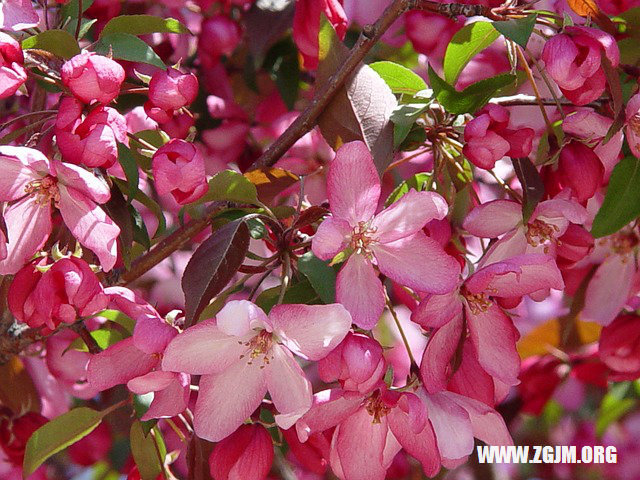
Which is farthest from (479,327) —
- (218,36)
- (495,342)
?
(218,36)

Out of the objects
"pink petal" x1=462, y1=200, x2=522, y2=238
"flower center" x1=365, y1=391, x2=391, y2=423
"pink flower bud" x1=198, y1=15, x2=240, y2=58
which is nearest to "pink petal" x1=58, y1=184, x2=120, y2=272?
"flower center" x1=365, y1=391, x2=391, y2=423

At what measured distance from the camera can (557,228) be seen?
4.06ft

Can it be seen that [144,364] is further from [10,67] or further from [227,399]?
[10,67]

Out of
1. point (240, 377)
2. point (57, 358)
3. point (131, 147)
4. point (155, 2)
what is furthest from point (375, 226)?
point (155, 2)

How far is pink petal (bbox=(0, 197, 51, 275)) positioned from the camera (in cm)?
111

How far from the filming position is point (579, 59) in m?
1.14

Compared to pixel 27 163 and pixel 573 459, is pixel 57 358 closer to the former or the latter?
pixel 27 163

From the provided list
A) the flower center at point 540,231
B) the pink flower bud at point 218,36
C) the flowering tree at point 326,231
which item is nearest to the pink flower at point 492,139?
the flowering tree at point 326,231

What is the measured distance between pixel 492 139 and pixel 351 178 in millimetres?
178

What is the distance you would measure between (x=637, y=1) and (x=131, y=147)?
82 cm

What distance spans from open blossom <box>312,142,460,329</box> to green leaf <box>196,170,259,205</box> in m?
0.12

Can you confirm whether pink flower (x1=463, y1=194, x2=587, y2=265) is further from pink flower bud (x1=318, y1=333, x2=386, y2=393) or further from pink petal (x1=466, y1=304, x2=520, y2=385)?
pink flower bud (x1=318, y1=333, x2=386, y2=393)

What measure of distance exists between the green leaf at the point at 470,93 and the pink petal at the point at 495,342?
0.24 meters

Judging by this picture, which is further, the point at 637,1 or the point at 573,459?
the point at 573,459
